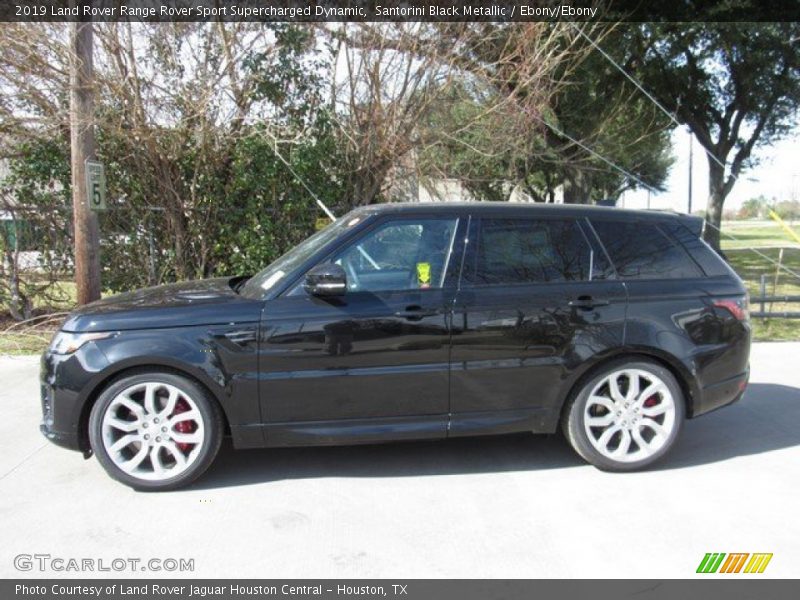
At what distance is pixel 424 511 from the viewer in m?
3.63

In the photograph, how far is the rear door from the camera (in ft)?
13.0

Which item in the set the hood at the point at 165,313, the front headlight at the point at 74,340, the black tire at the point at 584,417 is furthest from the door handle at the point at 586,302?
the front headlight at the point at 74,340

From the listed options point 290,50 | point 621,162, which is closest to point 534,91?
point 290,50

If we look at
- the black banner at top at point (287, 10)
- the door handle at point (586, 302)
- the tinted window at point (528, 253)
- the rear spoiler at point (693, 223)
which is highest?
the black banner at top at point (287, 10)

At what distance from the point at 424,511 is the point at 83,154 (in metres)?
5.84

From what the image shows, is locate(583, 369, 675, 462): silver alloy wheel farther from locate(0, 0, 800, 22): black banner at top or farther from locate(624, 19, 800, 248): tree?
locate(624, 19, 800, 248): tree

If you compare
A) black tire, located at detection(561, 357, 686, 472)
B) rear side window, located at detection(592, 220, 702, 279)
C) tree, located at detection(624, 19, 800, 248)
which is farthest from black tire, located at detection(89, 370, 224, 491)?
tree, located at detection(624, 19, 800, 248)

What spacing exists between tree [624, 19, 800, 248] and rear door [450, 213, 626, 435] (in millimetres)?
10409

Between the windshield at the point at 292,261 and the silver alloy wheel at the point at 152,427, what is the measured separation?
80 cm

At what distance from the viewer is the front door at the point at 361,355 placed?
383cm

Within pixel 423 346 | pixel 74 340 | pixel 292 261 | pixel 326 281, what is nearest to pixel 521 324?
pixel 423 346

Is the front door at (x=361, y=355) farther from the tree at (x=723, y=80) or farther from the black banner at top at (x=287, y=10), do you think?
the tree at (x=723, y=80)
